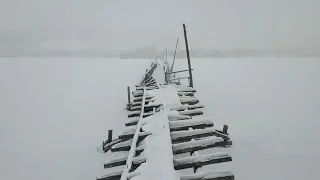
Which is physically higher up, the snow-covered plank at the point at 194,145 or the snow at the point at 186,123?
the snow at the point at 186,123

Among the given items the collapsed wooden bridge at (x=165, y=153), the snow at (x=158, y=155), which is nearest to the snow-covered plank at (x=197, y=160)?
the collapsed wooden bridge at (x=165, y=153)

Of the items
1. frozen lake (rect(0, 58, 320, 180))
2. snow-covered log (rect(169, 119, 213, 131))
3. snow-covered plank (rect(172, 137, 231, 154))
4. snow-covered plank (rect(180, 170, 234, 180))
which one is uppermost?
snow-covered log (rect(169, 119, 213, 131))

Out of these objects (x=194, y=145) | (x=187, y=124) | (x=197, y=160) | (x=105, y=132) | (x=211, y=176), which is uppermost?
(x=187, y=124)

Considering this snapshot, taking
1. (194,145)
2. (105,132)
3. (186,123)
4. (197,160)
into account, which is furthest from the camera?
(105,132)

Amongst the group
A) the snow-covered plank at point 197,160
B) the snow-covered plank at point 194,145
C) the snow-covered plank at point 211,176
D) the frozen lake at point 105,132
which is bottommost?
the frozen lake at point 105,132

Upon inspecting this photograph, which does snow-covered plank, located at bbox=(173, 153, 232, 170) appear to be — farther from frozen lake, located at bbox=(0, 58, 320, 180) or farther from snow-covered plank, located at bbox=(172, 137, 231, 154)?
frozen lake, located at bbox=(0, 58, 320, 180)

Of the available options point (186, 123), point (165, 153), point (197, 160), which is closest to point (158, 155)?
point (165, 153)

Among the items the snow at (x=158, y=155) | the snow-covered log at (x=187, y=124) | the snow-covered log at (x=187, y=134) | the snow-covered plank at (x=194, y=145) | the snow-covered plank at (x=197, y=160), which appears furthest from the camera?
the snow-covered log at (x=187, y=124)

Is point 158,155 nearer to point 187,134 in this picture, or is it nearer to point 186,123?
point 187,134

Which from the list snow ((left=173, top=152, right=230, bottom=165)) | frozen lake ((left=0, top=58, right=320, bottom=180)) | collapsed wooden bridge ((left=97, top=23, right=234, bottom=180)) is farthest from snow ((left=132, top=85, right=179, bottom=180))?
frozen lake ((left=0, top=58, right=320, bottom=180))

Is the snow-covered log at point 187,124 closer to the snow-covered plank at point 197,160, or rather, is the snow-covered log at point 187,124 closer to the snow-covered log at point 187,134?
the snow-covered log at point 187,134
